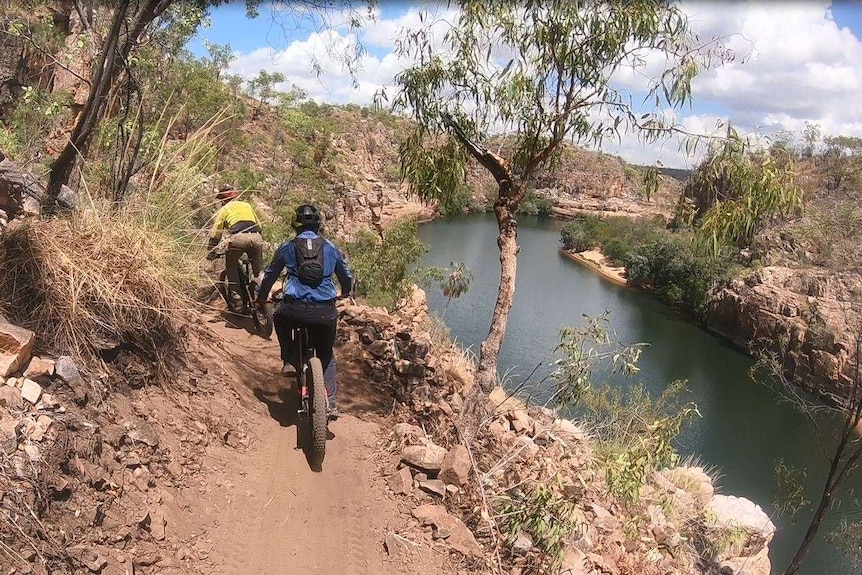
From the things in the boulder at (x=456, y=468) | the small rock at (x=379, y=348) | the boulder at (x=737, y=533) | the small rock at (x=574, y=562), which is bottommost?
the boulder at (x=737, y=533)

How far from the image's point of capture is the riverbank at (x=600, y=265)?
4645cm

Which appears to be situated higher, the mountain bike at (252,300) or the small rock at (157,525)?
the mountain bike at (252,300)

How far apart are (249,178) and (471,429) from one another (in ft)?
31.4

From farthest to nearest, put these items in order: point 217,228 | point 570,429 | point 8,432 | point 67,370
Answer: point 570,429 < point 217,228 < point 67,370 < point 8,432

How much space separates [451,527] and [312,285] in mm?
1553

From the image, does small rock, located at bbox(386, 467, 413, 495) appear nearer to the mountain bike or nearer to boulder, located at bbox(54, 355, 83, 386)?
boulder, located at bbox(54, 355, 83, 386)

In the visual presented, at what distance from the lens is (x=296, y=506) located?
3.25 meters

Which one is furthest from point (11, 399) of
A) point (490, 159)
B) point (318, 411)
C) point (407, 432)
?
point (490, 159)

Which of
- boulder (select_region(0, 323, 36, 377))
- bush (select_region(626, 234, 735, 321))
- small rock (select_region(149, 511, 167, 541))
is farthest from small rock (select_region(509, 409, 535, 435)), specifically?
bush (select_region(626, 234, 735, 321))

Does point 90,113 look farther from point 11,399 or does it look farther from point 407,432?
point 407,432

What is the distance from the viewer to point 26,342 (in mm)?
2555

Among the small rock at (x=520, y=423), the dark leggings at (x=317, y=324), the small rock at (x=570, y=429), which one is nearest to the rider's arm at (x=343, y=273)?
the dark leggings at (x=317, y=324)

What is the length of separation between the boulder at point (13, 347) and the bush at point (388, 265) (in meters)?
6.42

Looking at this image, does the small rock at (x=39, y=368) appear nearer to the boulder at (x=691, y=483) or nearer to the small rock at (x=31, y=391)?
the small rock at (x=31, y=391)
